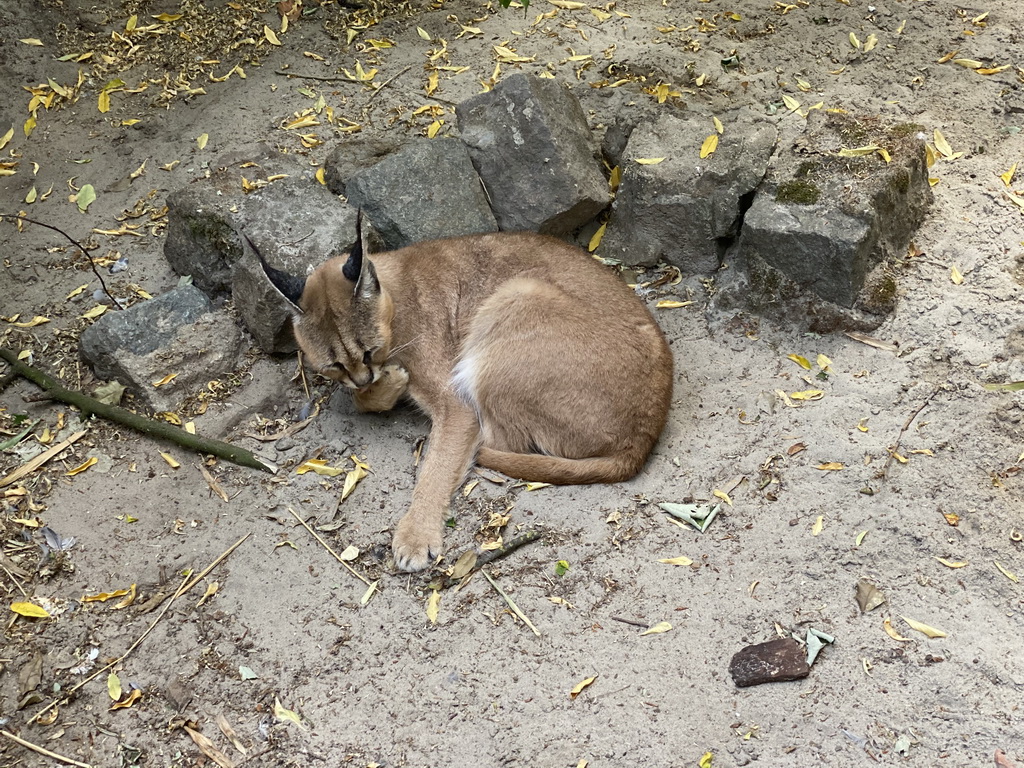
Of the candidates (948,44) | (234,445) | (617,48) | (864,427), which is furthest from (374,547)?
(948,44)

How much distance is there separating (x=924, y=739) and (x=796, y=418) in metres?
1.85

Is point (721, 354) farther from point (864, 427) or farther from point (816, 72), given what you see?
point (816, 72)

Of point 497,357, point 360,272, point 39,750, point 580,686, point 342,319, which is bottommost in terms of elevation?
point 39,750

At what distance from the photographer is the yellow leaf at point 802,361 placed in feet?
17.2

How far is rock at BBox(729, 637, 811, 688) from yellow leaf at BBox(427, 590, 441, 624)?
1350mm

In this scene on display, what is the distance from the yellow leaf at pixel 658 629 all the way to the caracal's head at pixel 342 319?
1987mm

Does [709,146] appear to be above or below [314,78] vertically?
above

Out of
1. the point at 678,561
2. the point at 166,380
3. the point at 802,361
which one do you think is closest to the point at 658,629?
the point at 678,561

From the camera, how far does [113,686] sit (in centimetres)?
402

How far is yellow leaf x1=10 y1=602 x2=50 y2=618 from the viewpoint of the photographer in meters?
4.28

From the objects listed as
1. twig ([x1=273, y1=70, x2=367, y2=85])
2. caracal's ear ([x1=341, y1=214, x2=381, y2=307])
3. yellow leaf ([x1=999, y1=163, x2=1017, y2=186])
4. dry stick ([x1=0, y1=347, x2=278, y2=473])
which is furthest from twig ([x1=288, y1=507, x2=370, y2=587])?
yellow leaf ([x1=999, y1=163, x2=1017, y2=186])

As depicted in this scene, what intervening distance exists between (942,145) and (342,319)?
413 cm

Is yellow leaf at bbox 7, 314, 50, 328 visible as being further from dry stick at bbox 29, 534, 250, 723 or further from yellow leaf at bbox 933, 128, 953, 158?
yellow leaf at bbox 933, 128, 953, 158

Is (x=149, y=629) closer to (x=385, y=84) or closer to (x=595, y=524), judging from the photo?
(x=595, y=524)
